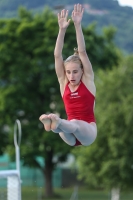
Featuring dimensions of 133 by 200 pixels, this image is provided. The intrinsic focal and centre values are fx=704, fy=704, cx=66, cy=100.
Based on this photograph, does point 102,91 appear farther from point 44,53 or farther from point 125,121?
point 44,53

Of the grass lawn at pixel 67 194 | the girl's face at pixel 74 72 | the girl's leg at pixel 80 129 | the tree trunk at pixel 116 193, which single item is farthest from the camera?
the grass lawn at pixel 67 194

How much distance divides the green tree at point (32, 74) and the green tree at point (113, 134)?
6840 millimetres

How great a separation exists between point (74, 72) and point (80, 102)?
0.41 meters

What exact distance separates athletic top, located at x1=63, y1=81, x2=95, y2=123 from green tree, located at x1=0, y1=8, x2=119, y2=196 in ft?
93.6

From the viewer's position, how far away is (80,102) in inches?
366

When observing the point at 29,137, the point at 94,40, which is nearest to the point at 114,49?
the point at 94,40

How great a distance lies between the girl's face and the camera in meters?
9.30

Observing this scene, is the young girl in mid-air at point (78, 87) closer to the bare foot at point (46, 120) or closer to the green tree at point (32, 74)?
the bare foot at point (46, 120)

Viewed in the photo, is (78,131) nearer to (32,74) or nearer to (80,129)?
(80,129)

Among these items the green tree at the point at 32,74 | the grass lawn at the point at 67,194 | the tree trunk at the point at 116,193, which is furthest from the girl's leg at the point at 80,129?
the grass lawn at the point at 67,194

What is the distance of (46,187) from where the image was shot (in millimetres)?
42562

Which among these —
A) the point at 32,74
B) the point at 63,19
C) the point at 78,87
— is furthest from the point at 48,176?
the point at 63,19

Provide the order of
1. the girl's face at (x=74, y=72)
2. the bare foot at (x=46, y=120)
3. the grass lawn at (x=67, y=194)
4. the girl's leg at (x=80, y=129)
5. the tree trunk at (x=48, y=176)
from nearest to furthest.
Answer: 1. the bare foot at (x=46, y=120)
2. the girl's leg at (x=80, y=129)
3. the girl's face at (x=74, y=72)
4. the grass lawn at (x=67, y=194)
5. the tree trunk at (x=48, y=176)

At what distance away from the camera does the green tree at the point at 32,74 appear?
127 ft
